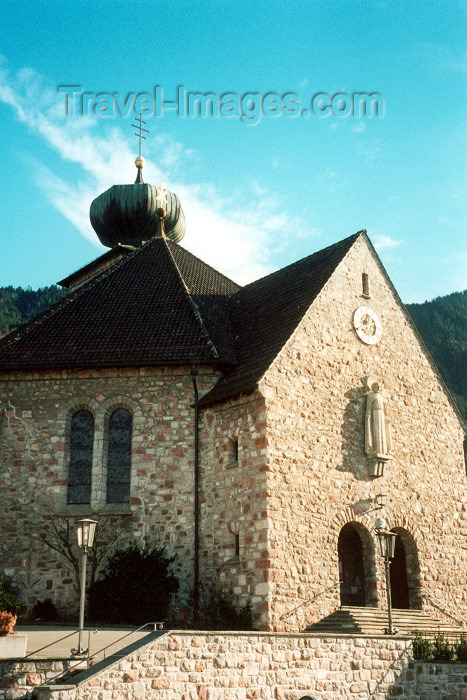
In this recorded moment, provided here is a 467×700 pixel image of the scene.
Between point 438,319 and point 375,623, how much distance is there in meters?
55.8

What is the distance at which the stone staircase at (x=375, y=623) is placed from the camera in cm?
1762

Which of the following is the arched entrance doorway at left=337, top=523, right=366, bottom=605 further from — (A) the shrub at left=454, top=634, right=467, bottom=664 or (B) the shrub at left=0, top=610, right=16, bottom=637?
(B) the shrub at left=0, top=610, right=16, bottom=637

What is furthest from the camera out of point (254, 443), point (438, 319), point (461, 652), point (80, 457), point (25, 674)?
point (438, 319)

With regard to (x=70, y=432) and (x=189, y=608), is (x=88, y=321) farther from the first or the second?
(x=189, y=608)

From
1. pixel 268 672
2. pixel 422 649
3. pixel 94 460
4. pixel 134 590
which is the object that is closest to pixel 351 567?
pixel 422 649

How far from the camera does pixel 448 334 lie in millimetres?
69312

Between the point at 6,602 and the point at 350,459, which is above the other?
the point at 350,459

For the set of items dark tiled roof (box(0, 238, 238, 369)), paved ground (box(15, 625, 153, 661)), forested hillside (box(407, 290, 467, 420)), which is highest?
forested hillside (box(407, 290, 467, 420))

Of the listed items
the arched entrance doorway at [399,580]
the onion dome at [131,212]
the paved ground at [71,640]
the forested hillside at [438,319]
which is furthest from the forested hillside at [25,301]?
the paved ground at [71,640]

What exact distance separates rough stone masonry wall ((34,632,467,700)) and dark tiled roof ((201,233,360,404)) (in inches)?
243

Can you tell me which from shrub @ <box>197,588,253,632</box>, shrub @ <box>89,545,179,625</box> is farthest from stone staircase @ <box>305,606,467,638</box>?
shrub @ <box>89,545,179,625</box>

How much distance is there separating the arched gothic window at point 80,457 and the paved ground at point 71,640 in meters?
3.85

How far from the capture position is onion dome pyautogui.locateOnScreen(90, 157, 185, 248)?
32844 mm

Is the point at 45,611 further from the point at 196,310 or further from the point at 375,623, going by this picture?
the point at 196,310
